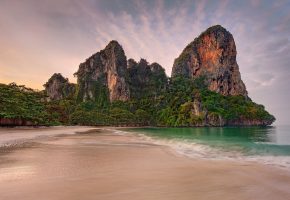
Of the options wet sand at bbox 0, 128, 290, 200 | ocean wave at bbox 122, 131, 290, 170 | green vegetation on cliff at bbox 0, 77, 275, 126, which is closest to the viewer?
wet sand at bbox 0, 128, 290, 200

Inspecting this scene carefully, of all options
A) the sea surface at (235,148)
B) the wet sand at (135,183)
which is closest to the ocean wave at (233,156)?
the sea surface at (235,148)

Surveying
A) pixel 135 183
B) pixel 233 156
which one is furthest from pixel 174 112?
pixel 135 183

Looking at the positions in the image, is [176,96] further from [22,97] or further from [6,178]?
[6,178]

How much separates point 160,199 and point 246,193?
2.49 m

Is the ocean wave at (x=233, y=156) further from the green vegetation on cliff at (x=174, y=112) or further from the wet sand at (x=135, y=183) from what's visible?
the green vegetation on cliff at (x=174, y=112)

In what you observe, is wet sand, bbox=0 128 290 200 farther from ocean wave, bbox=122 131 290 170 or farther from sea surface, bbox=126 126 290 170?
sea surface, bbox=126 126 290 170

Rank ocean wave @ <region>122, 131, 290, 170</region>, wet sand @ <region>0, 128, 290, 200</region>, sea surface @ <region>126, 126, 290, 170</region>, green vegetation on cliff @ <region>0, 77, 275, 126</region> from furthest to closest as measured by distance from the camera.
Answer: green vegetation on cliff @ <region>0, 77, 275, 126</region> → sea surface @ <region>126, 126, 290, 170</region> → ocean wave @ <region>122, 131, 290, 170</region> → wet sand @ <region>0, 128, 290, 200</region>

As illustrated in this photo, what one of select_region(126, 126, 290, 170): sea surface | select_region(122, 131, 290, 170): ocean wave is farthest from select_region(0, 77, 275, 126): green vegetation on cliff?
select_region(122, 131, 290, 170): ocean wave

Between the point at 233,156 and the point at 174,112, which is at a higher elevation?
the point at 174,112

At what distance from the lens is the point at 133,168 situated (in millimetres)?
11492

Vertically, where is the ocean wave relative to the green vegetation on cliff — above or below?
below

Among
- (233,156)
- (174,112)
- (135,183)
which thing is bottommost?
(135,183)

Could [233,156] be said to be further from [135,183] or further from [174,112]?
[174,112]

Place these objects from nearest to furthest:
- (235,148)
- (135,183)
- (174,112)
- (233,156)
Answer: (135,183), (233,156), (235,148), (174,112)
